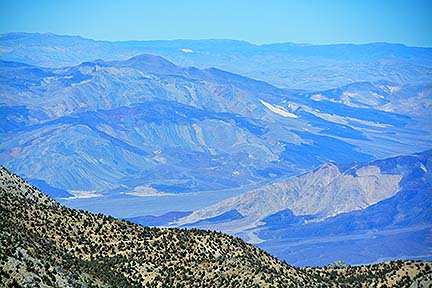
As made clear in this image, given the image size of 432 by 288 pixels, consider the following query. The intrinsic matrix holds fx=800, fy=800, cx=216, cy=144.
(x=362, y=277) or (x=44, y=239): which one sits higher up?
(x=362, y=277)

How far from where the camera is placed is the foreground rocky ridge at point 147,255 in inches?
1653

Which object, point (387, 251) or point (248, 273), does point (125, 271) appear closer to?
point (248, 273)

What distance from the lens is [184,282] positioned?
4381 centimetres

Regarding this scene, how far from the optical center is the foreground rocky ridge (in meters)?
42.0

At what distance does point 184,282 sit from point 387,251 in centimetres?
16086

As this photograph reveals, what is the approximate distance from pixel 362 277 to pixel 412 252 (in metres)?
147

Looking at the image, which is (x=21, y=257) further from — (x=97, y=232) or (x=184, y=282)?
(x=97, y=232)

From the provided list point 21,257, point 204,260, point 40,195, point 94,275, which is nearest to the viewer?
point 21,257

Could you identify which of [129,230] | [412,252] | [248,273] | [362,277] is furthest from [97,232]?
[412,252]

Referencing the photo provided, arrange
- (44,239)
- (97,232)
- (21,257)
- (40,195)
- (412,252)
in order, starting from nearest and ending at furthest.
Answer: (21,257)
(44,239)
(97,232)
(40,195)
(412,252)

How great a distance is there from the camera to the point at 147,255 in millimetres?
46562

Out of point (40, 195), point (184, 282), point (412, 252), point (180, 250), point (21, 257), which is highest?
point (412, 252)

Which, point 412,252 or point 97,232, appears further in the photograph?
point 412,252

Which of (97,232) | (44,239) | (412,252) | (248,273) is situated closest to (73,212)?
(97,232)
